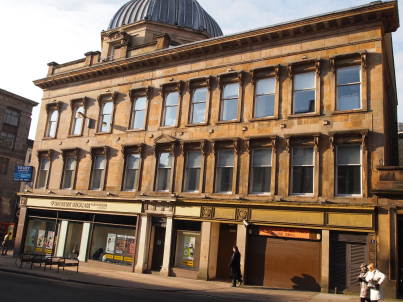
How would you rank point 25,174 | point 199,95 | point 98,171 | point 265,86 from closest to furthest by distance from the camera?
1. point 265,86
2. point 199,95
3. point 98,171
4. point 25,174

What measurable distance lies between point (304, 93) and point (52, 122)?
1935cm

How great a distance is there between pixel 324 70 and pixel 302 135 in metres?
3.45

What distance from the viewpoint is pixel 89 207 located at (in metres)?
26.2

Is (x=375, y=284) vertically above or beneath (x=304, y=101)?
beneath

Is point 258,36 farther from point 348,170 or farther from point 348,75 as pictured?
point 348,170

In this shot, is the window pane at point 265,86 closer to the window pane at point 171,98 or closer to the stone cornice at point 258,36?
the stone cornice at point 258,36

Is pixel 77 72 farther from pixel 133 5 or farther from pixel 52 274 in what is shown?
pixel 52 274

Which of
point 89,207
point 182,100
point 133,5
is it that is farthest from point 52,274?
point 133,5

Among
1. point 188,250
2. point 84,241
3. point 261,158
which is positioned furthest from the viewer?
point 84,241

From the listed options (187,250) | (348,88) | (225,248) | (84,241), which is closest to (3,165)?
(84,241)

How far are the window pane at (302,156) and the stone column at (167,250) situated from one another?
7667 millimetres

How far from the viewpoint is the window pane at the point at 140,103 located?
25989 mm

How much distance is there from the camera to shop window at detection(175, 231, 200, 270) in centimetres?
2194

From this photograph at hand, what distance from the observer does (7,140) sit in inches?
2069
